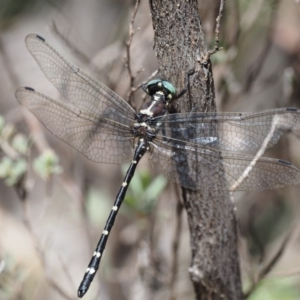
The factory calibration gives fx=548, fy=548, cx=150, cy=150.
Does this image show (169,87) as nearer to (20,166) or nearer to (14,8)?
(20,166)

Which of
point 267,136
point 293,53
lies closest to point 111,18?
point 293,53

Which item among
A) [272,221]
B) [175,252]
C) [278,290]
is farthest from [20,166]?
[272,221]

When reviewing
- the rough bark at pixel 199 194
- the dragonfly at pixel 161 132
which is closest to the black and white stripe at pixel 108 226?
the dragonfly at pixel 161 132

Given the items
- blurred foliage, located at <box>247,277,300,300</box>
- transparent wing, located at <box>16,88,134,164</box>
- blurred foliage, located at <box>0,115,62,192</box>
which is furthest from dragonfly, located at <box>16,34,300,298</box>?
blurred foliage, located at <box>247,277,300,300</box>

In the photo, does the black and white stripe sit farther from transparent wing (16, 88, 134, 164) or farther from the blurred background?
the blurred background

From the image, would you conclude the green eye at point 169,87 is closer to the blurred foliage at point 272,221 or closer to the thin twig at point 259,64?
the thin twig at point 259,64
